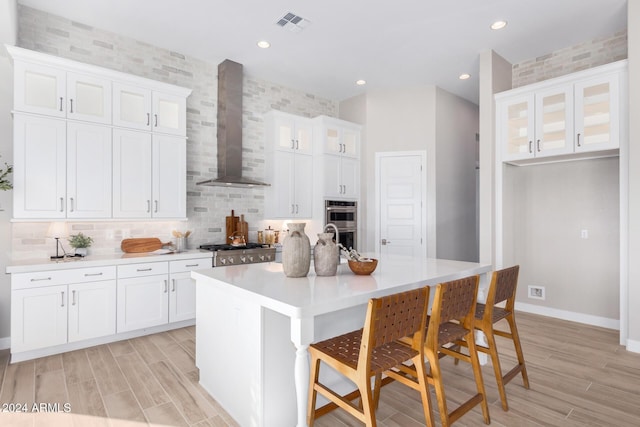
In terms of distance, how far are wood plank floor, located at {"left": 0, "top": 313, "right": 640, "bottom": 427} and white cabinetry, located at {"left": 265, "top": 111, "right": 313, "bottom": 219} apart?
2.33 meters

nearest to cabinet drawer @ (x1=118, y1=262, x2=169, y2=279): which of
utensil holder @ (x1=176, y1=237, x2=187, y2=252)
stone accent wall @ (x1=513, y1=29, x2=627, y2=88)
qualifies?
utensil holder @ (x1=176, y1=237, x2=187, y2=252)

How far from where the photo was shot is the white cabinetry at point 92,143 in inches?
125

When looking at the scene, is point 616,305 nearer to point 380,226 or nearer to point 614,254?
point 614,254

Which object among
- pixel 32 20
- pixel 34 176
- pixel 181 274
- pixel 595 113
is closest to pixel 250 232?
pixel 181 274

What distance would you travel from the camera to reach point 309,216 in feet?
17.6

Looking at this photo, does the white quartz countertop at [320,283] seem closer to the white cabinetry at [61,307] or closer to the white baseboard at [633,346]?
the white cabinetry at [61,307]

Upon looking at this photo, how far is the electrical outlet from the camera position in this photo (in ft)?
14.7

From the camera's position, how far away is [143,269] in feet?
11.8

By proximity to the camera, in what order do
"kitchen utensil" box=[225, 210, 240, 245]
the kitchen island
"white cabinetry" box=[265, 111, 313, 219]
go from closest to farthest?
the kitchen island < "kitchen utensil" box=[225, 210, 240, 245] < "white cabinetry" box=[265, 111, 313, 219]

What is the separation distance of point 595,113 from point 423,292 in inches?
133

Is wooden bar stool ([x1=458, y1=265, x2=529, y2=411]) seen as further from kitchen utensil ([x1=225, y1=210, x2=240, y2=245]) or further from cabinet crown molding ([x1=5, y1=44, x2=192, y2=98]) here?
cabinet crown molding ([x1=5, y1=44, x2=192, y2=98])

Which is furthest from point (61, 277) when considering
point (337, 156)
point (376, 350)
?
point (337, 156)

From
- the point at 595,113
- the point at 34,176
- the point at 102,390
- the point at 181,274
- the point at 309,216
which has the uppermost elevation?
the point at 595,113

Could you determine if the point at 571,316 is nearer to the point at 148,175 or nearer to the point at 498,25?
the point at 498,25
